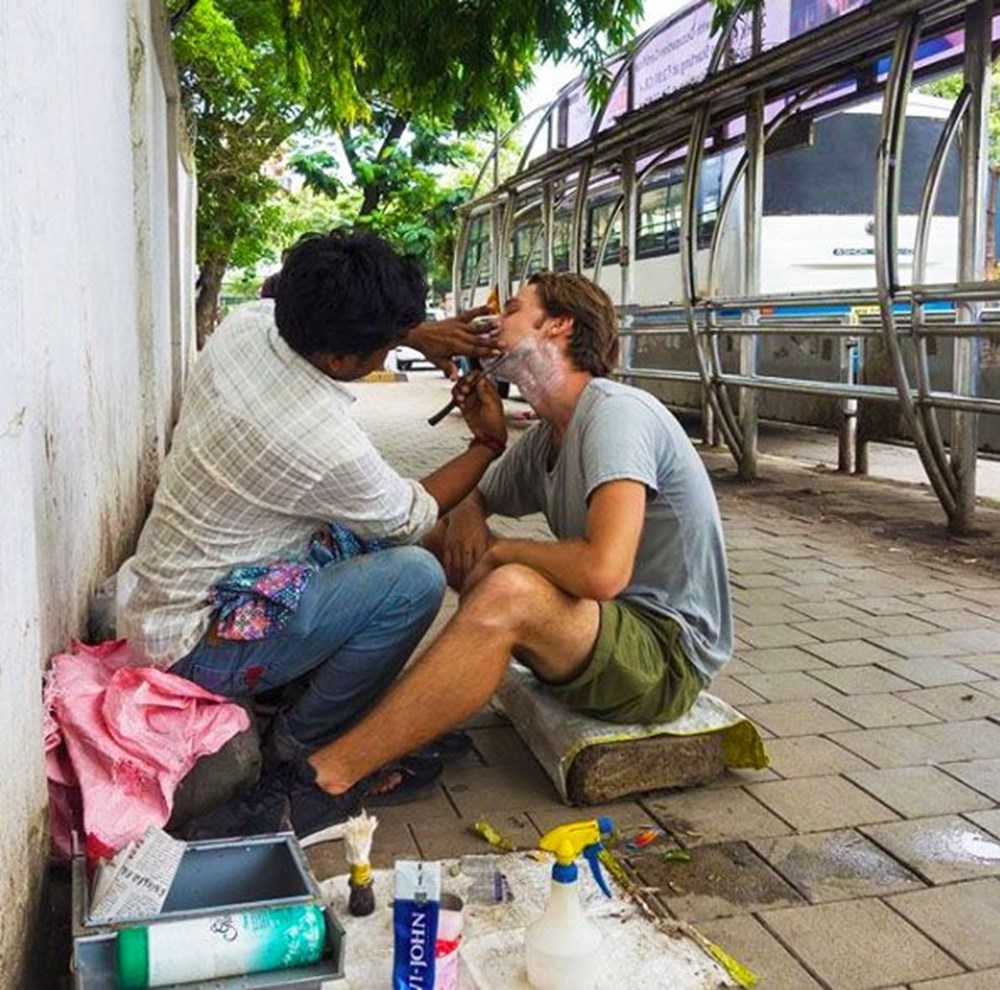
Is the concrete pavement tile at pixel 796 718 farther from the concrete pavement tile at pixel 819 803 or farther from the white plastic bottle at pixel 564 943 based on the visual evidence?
the white plastic bottle at pixel 564 943

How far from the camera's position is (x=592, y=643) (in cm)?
265

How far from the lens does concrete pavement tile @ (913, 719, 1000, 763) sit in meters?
3.00

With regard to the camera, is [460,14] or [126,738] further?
[460,14]

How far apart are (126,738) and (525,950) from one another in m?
→ 0.91

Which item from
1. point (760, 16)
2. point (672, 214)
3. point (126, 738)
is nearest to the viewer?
point (126, 738)

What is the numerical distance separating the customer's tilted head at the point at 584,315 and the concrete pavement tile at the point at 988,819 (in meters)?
1.42

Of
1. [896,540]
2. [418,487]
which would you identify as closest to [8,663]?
[418,487]

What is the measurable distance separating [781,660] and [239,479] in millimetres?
2163

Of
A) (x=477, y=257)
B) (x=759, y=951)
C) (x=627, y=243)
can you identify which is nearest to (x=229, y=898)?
(x=759, y=951)

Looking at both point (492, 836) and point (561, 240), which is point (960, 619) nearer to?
point (492, 836)

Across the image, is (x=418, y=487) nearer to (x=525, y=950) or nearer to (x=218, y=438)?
(x=218, y=438)

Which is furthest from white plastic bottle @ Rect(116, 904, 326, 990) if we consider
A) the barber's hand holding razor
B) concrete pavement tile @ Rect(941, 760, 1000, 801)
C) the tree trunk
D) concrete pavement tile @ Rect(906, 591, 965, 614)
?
the tree trunk

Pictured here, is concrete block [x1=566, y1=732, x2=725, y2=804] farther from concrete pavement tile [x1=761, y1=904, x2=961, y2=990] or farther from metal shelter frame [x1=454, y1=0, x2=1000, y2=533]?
metal shelter frame [x1=454, y1=0, x2=1000, y2=533]

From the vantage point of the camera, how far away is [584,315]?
117 inches
